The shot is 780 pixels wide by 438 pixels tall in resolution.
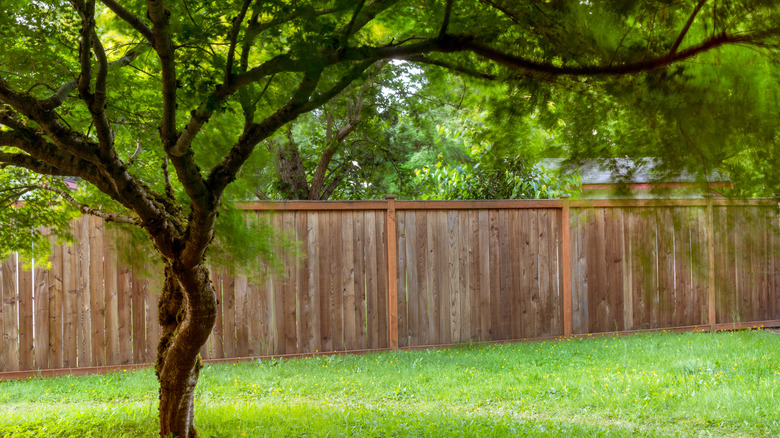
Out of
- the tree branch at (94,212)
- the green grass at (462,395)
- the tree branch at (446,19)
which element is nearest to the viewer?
the tree branch at (446,19)

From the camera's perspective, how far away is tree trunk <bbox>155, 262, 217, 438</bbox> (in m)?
3.48

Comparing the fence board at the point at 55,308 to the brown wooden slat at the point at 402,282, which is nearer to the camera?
the fence board at the point at 55,308

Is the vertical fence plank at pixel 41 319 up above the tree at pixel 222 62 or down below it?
below

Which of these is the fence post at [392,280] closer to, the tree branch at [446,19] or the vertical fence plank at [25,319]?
the vertical fence plank at [25,319]

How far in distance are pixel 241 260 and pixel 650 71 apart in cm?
369

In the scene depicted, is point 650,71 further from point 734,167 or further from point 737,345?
point 737,345

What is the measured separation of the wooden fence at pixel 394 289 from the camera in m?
6.23

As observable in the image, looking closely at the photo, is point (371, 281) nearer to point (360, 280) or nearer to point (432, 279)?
point (360, 280)

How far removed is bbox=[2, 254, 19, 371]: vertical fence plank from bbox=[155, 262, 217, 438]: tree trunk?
9.99ft

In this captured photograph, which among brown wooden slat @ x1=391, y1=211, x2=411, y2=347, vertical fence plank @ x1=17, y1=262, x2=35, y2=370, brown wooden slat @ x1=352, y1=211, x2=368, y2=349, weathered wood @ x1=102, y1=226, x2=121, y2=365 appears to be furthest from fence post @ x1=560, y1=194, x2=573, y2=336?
vertical fence plank @ x1=17, y1=262, x2=35, y2=370

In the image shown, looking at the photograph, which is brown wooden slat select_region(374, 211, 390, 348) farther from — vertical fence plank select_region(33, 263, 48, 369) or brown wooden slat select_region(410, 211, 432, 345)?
vertical fence plank select_region(33, 263, 48, 369)

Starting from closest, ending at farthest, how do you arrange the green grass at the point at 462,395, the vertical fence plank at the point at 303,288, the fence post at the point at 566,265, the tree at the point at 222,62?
1. the tree at the point at 222,62
2. the green grass at the point at 462,395
3. the vertical fence plank at the point at 303,288
4. the fence post at the point at 566,265

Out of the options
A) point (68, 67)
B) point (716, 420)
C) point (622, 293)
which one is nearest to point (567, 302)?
point (622, 293)

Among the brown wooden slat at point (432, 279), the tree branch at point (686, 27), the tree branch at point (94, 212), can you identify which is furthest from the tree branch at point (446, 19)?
the brown wooden slat at point (432, 279)
